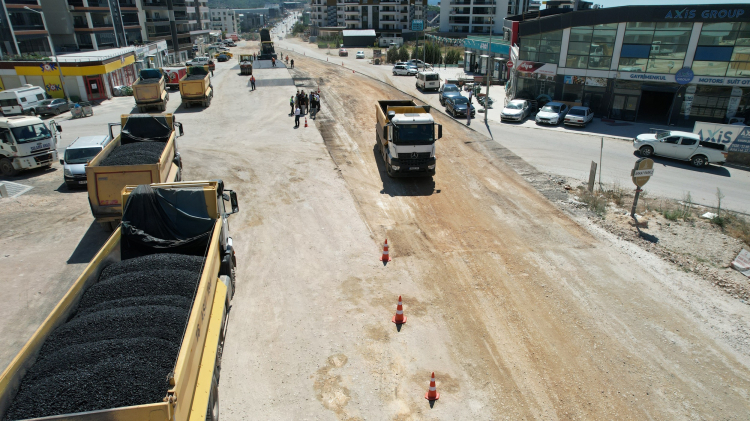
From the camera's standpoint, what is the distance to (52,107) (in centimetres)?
3350

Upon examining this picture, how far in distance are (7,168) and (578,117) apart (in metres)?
32.3

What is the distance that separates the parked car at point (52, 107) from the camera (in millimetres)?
33219

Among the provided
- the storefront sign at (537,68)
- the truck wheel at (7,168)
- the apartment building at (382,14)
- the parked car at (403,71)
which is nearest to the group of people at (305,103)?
the truck wheel at (7,168)

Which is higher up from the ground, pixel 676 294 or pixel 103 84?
pixel 103 84

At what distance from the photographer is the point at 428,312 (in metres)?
11.0

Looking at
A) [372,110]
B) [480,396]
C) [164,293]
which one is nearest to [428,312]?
[480,396]

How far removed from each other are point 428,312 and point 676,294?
6814 mm

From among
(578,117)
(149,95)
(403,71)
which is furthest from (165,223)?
(403,71)

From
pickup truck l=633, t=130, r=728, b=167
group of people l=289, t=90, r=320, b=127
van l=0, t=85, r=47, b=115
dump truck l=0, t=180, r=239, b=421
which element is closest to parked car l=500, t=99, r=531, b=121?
pickup truck l=633, t=130, r=728, b=167

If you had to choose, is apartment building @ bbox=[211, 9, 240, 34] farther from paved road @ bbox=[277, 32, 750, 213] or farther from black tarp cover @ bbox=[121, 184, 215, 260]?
black tarp cover @ bbox=[121, 184, 215, 260]

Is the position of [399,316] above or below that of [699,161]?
below

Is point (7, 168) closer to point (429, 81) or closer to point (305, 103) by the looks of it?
point (305, 103)

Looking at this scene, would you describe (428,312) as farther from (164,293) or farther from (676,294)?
(676,294)

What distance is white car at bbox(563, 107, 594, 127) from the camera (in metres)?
29.9
